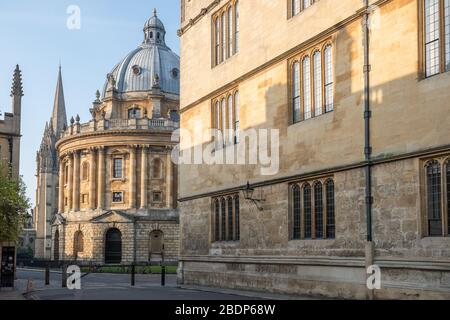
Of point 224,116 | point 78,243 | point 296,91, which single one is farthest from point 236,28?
point 78,243

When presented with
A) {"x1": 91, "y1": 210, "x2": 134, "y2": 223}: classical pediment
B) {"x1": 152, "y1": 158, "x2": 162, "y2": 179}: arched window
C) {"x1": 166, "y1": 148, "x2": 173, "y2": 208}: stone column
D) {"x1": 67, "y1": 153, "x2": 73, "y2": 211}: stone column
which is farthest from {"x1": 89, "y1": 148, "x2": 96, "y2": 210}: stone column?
{"x1": 166, "y1": 148, "x2": 173, "y2": 208}: stone column

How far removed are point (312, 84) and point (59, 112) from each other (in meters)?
126

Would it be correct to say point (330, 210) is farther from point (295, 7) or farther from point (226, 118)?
point (226, 118)

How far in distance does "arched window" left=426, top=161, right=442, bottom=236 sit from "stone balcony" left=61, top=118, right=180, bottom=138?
64.0m

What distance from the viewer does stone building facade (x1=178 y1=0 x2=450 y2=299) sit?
17.9 meters

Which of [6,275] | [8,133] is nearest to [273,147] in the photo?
[6,275]

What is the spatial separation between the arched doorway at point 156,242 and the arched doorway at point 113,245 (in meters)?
3.64

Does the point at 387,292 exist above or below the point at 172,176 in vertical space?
below

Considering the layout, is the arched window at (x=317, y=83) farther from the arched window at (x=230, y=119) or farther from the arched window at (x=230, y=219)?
the arched window at (x=230, y=219)

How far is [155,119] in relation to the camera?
82375mm

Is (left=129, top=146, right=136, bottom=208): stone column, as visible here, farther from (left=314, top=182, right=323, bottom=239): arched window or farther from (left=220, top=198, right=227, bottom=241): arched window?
(left=314, top=182, right=323, bottom=239): arched window

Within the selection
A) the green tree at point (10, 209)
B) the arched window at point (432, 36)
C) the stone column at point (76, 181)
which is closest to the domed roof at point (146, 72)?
the stone column at point (76, 181)

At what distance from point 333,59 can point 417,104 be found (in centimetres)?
443

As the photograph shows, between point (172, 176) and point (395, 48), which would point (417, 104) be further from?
point (172, 176)
